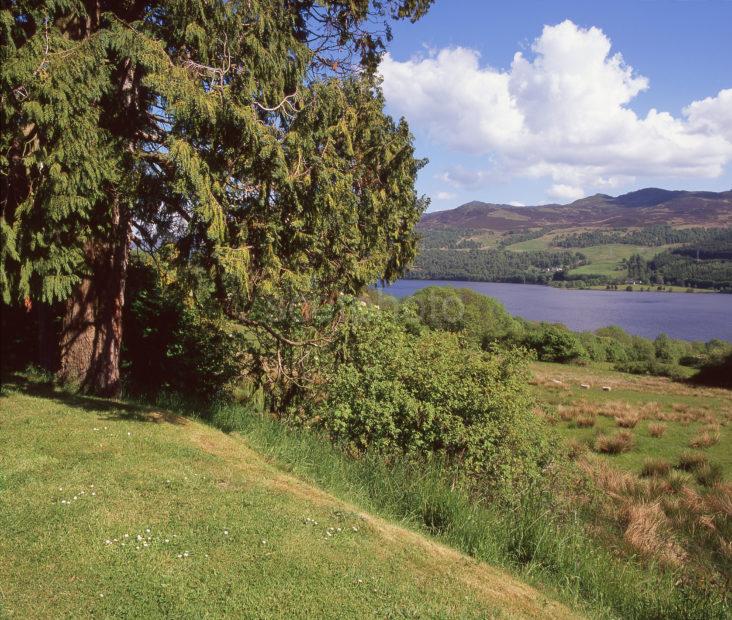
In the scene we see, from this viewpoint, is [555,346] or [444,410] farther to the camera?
[555,346]

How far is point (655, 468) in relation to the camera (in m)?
14.4

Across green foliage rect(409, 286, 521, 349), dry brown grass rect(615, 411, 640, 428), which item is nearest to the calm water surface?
green foliage rect(409, 286, 521, 349)

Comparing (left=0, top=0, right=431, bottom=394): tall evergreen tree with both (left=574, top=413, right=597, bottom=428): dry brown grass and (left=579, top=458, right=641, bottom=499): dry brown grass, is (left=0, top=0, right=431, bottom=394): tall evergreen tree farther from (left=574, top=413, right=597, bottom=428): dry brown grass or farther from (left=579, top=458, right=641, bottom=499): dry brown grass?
(left=574, top=413, right=597, bottom=428): dry brown grass

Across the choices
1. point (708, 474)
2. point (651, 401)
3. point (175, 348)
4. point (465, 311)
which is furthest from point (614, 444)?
point (465, 311)

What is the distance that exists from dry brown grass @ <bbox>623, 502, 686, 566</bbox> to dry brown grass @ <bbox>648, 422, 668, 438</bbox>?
41.1 ft

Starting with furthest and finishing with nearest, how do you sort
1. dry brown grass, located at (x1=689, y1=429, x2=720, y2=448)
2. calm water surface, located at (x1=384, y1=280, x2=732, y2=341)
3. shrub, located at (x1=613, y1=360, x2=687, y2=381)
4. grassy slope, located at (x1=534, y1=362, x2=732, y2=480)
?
calm water surface, located at (x1=384, y1=280, x2=732, y2=341) → shrub, located at (x1=613, y1=360, x2=687, y2=381) → dry brown grass, located at (x1=689, y1=429, x2=720, y2=448) → grassy slope, located at (x1=534, y1=362, x2=732, y2=480)

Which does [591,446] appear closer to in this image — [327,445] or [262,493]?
[327,445]

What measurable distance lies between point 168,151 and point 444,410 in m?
5.36

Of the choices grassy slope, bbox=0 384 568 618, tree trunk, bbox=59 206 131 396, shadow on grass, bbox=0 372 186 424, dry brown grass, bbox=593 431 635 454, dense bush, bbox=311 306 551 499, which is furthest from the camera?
dry brown grass, bbox=593 431 635 454

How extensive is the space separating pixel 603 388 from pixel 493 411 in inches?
1106

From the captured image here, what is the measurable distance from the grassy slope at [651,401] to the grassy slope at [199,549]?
1226 cm

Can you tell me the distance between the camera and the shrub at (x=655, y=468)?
1412cm

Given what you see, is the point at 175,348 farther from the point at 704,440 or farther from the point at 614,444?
the point at 704,440

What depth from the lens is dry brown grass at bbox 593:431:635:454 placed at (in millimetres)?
16812
